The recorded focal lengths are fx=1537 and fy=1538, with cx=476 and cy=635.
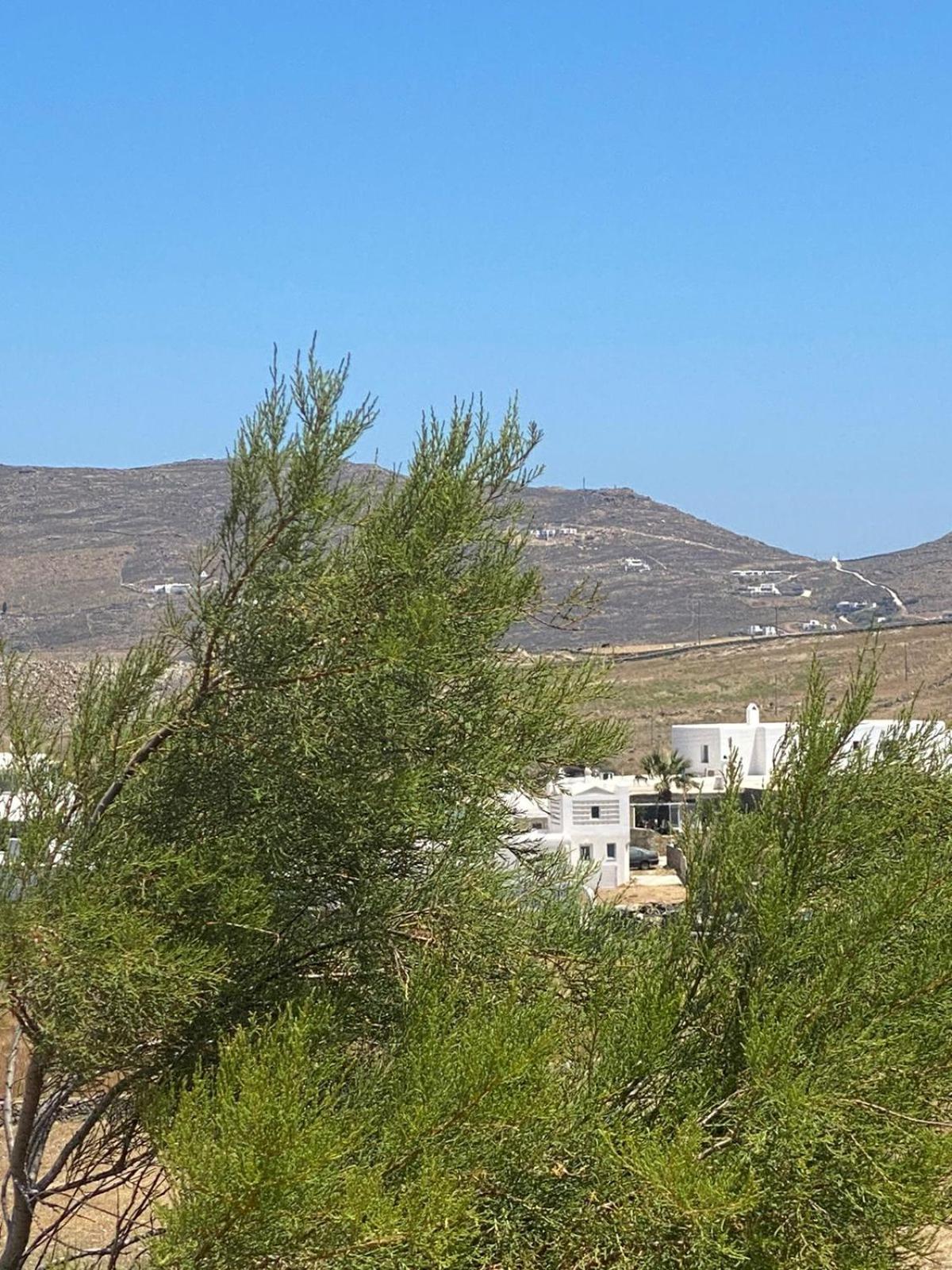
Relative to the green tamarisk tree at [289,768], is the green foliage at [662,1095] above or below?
below

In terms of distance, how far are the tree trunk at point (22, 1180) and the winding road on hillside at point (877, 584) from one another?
412ft

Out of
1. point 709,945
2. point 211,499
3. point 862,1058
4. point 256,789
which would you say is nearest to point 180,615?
point 256,789

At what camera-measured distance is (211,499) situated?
410 feet

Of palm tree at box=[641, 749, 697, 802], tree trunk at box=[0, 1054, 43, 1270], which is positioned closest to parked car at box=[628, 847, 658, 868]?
palm tree at box=[641, 749, 697, 802]

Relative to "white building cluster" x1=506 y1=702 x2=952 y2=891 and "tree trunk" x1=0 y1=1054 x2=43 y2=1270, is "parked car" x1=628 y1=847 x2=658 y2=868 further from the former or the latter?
"tree trunk" x1=0 y1=1054 x2=43 y2=1270

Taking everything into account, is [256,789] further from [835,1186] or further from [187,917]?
[835,1186]

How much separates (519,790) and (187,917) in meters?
1.89

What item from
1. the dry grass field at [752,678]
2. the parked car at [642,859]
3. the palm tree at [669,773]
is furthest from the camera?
the dry grass field at [752,678]

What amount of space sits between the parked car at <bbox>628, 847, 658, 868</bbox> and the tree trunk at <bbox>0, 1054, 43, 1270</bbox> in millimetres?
34307

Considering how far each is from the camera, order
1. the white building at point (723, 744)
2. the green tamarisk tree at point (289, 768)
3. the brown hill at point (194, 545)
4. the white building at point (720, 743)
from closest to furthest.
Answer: the green tamarisk tree at point (289, 768), the white building at point (723, 744), the white building at point (720, 743), the brown hill at point (194, 545)

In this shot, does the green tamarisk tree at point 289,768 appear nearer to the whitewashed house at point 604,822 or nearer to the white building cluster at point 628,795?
the white building cluster at point 628,795

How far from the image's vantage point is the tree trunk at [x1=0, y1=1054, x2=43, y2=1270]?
6488 millimetres

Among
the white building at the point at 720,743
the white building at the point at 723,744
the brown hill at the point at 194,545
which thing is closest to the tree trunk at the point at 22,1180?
the white building at the point at 723,744

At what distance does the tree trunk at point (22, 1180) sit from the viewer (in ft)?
21.3
